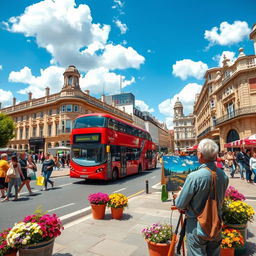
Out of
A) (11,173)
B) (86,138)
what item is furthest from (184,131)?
(11,173)

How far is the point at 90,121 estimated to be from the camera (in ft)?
40.7

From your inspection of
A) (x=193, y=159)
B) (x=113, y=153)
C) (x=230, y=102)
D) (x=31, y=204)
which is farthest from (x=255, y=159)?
(x=230, y=102)

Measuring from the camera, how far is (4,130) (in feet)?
124

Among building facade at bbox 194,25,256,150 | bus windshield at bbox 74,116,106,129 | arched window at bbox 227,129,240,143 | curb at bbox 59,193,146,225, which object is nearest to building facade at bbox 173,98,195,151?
building facade at bbox 194,25,256,150

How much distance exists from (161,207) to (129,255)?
11.1 ft

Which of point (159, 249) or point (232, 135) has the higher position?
point (232, 135)

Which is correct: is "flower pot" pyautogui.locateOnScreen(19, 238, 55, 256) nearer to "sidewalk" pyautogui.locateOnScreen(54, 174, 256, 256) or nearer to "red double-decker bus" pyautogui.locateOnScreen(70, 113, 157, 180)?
"sidewalk" pyautogui.locateOnScreen(54, 174, 256, 256)

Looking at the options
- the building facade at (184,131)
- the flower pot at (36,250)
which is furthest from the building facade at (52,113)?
the building facade at (184,131)

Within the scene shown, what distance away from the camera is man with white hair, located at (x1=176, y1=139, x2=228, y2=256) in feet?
6.93

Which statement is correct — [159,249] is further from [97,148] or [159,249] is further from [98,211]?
[97,148]

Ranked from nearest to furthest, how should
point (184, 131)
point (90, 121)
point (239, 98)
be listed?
point (90, 121)
point (239, 98)
point (184, 131)

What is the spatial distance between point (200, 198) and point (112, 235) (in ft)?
9.83

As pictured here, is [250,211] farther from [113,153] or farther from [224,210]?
[113,153]

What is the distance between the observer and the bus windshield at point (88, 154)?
11.6 meters
